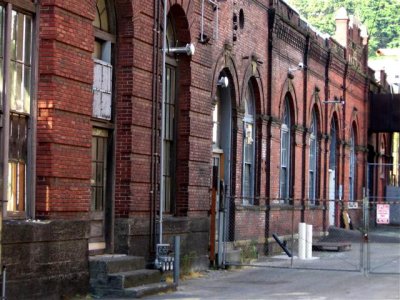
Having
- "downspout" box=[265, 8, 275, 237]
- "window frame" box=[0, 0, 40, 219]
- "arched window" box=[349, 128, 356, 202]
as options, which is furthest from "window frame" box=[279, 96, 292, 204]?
"window frame" box=[0, 0, 40, 219]

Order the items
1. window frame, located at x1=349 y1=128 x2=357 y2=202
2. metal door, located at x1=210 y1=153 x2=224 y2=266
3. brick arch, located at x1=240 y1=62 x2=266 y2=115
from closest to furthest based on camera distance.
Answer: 1. metal door, located at x1=210 y1=153 x2=224 y2=266
2. brick arch, located at x1=240 y1=62 x2=266 y2=115
3. window frame, located at x1=349 y1=128 x2=357 y2=202

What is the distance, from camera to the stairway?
53.4 ft

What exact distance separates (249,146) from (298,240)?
3.62 metres

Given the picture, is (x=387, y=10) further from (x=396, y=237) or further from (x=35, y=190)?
(x=35, y=190)

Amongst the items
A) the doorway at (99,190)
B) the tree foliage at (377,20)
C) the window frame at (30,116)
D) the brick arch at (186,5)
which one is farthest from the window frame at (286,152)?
the tree foliage at (377,20)

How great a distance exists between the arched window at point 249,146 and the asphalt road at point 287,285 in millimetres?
4409

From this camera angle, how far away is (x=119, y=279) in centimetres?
1633

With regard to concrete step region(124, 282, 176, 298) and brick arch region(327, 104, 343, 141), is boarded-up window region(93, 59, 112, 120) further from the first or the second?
brick arch region(327, 104, 343, 141)

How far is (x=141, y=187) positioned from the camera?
18375 millimetres

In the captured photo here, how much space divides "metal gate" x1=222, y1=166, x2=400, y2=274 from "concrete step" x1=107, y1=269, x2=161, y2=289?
5.48 m

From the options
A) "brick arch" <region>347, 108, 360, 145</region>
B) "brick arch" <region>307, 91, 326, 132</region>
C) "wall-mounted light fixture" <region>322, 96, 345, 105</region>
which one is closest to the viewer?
"brick arch" <region>307, 91, 326, 132</region>

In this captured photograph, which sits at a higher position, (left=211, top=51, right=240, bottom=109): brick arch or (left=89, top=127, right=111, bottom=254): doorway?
(left=211, top=51, right=240, bottom=109): brick arch

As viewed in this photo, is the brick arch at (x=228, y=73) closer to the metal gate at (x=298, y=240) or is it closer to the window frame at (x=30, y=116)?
the metal gate at (x=298, y=240)

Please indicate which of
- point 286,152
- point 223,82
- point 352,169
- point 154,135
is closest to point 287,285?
point 154,135
